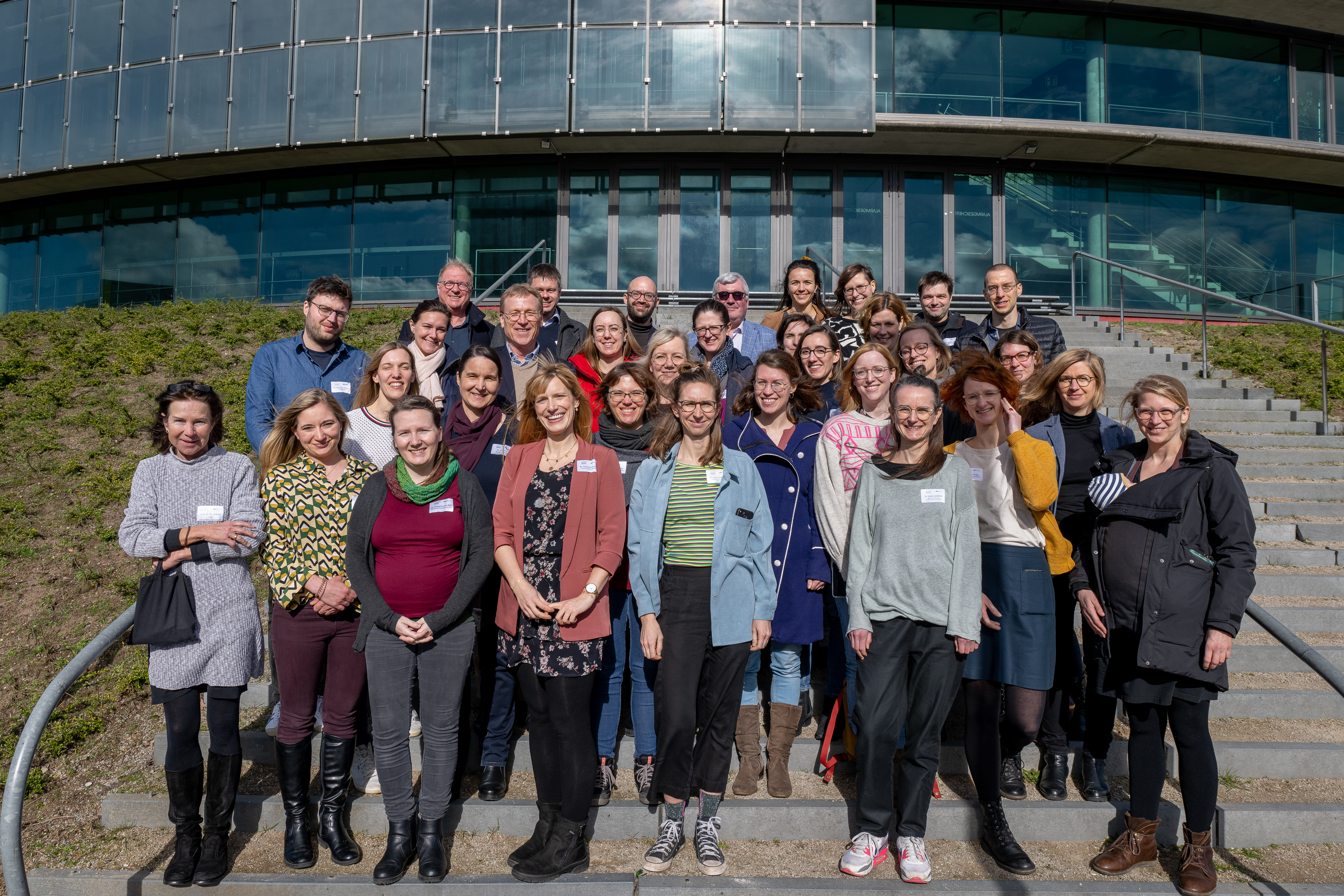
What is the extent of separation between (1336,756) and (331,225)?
17828 mm

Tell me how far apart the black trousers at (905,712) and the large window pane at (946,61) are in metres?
14.1

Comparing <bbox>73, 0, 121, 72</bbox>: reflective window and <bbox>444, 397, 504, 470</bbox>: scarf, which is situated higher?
<bbox>73, 0, 121, 72</bbox>: reflective window

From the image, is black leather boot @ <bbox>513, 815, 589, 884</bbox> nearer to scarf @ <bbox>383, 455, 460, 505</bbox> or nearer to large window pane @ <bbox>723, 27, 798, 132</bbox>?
scarf @ <bbox>383, 455, 460, 505</bbox>

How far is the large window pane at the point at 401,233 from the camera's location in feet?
52.4

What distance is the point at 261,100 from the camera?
15.5 m

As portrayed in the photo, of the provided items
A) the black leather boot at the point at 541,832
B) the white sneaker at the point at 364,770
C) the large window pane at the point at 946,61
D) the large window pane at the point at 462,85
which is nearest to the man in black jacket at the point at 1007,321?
the black leather boot at the point at 541,832

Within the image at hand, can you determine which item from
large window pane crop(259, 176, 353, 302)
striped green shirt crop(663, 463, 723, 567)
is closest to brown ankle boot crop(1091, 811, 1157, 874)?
striped green shirt crop(663, 463, 723, 567)

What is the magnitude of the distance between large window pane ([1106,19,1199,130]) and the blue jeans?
16.5 metres

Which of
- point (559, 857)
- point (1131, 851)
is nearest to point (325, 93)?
point (559, 857)

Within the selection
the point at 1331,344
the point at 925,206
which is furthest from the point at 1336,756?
the point at 925,206

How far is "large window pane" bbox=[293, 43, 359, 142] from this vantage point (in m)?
15.2

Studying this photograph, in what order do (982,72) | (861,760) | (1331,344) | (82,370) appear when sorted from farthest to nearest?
(982,72), (1331,344), (82,370), (861,760)

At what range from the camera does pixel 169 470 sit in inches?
141

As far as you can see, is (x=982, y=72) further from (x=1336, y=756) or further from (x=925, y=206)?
(x=1336, y=756)
